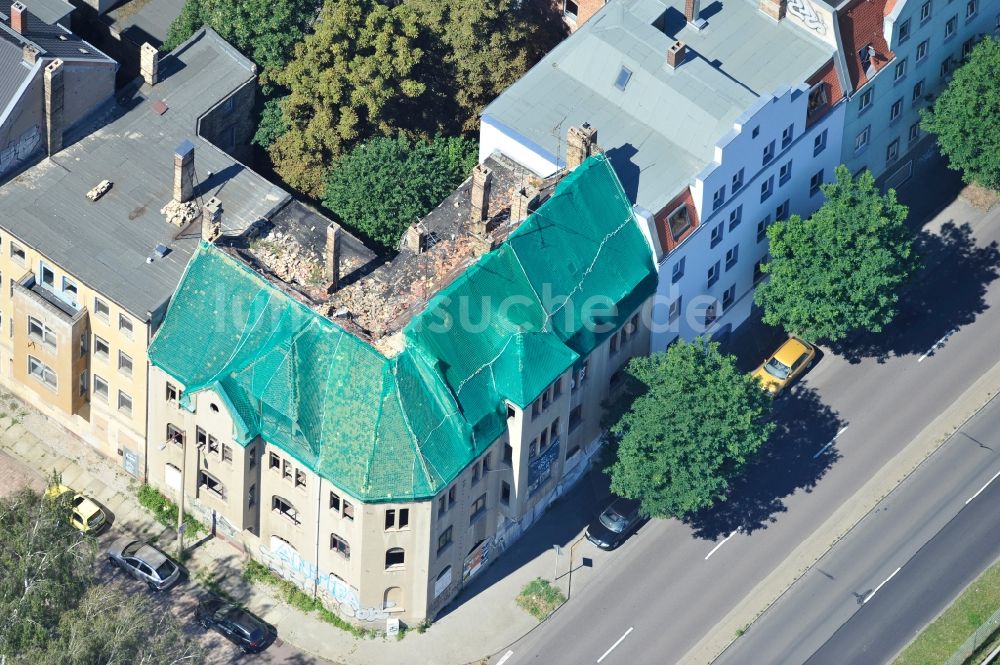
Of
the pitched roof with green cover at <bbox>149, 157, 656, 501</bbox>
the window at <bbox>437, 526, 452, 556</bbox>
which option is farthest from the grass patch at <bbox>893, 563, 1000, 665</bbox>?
the window at <bbox>437, 526, 452, 556</bbox>

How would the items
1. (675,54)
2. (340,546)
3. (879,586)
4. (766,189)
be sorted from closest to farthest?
(340,546) → (879,586) → (675,54) → (766,189)

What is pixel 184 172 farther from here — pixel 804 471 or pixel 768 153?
pixel 804 471

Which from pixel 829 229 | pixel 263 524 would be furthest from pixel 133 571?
pixel 829 229

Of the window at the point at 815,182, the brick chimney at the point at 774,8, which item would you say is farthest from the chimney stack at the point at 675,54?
the window at the point at 815,182

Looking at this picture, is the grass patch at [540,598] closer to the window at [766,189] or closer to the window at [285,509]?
the window at [285,509]

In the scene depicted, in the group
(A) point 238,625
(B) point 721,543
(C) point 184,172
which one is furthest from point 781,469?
(C) point 184,172

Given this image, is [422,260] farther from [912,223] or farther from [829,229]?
[912,223]

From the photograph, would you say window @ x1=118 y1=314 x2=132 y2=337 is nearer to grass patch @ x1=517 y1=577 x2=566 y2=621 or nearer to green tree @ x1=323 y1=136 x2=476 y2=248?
green tree @ x1=323 y1=136 x2=476 y2=248
